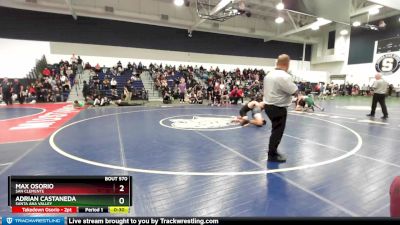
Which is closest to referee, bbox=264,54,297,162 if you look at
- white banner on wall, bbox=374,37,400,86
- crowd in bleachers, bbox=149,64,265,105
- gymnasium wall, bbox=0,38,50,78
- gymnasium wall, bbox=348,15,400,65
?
crowd in bleachers, bbox=149,64,265,105

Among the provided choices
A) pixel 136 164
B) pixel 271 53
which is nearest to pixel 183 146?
pixel 136 164

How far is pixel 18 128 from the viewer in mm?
6438

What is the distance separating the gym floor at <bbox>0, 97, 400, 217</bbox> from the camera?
2.53 m

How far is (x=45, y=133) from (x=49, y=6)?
54.2 ft

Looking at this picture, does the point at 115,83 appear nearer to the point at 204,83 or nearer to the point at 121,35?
the point at 121,35

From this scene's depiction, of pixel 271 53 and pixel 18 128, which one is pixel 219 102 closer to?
pixel 18 128

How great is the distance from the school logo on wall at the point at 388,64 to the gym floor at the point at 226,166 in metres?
20.6

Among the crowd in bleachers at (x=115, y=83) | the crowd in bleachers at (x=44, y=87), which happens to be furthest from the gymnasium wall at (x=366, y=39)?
the crowd in bleachers at (x=44, y=87)

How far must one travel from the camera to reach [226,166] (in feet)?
12.1

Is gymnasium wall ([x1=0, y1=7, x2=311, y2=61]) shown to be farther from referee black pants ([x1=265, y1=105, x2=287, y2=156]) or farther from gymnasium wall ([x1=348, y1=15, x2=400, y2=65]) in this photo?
referee black pants ([x1=265, y1=105, x2=287, y2=156])

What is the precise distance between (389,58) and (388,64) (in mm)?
581

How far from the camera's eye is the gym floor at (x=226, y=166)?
253cm

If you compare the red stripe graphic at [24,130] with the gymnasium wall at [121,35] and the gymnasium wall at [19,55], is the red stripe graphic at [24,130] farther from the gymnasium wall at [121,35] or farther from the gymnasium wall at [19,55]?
the gymnasium wall at [121,35]
